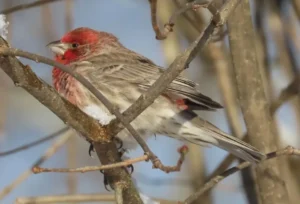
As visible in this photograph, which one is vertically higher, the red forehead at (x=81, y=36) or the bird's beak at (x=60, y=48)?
the red forehead at (x=81, y=36)

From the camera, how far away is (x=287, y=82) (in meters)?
4.95

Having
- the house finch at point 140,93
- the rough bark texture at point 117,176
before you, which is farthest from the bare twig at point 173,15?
the house finch at point 140,93

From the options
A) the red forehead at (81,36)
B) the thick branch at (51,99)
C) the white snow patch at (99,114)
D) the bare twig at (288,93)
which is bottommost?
the red forehead at (81,36)

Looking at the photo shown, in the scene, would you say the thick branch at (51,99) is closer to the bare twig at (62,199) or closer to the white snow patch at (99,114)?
the white snow patch at (99,114)

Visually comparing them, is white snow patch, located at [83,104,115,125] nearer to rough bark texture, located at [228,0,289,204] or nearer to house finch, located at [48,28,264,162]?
house finch, located at [48,28,264,162]

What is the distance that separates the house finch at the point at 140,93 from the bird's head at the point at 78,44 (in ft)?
0.77

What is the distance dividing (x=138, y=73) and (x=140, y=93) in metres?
0.19

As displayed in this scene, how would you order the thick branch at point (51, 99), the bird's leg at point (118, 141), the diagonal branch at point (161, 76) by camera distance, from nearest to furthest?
the diagonal branch at point (161, 76), the thick branch at point (51, 99), the bird's leg at point (118, 141)

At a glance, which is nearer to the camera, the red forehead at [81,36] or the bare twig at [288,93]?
the bare twig at [288,93]

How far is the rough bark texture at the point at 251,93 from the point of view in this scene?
13.6 feet

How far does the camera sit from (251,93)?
13.7ft

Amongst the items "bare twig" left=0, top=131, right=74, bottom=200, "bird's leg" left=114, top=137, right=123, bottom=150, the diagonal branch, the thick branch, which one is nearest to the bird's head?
"bare twig" left=0, top=131, right=74, bottom=200

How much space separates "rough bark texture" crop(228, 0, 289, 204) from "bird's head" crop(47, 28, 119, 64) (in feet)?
4.92

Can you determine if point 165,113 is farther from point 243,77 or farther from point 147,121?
point 243,77
